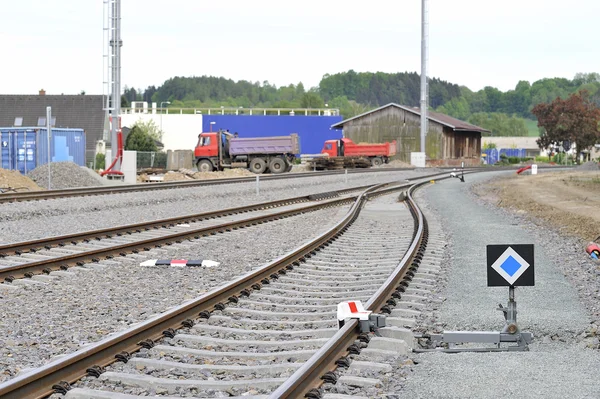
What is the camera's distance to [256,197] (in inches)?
1227

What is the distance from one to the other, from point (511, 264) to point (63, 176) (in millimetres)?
31882

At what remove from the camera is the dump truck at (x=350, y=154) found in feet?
229

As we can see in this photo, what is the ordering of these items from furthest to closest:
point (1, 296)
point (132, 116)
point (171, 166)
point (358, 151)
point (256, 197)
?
point (132, 116), point (358, 151), point (171, 166), point (256, 197), point (1, 296)

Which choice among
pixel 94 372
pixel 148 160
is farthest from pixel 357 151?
pixel 94 372

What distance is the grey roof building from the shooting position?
93.2 meters

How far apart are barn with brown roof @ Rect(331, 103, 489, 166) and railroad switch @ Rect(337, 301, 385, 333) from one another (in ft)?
261

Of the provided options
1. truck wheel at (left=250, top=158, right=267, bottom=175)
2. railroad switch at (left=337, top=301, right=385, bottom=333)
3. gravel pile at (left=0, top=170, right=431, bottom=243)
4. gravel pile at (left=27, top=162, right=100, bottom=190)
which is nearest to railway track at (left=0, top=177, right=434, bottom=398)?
railroad switch at (left=337, top=301, right=385, bottom=333)

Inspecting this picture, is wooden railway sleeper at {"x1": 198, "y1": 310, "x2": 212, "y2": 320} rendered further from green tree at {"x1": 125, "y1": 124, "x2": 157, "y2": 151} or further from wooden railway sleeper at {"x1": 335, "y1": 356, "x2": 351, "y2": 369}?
green tree at {"x1": 125, "y1": 124, "x2": 157, "y2": 151}

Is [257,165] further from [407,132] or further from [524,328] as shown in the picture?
[524,328]

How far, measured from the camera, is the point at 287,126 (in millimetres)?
100562

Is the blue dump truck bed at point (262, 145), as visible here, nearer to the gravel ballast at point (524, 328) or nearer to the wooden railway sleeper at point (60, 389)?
the gravel ballast at point (524, 328)

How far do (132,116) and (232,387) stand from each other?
105m

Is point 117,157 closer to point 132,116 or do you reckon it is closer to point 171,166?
point 171,166

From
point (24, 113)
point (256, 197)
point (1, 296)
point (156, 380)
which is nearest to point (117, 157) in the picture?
point (256, 197)
